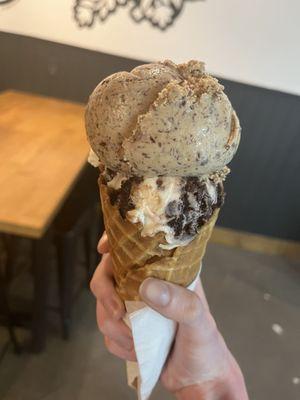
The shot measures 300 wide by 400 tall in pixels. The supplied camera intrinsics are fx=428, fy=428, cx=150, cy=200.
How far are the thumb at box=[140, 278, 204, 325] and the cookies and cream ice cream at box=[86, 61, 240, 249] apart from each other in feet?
0.37

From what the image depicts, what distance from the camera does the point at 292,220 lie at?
3785 millimetres

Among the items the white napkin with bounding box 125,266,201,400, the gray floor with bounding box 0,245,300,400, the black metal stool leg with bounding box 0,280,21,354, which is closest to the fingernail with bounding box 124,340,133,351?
the white napkin with bounding box 125,266,201,400

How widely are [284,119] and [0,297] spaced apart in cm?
248

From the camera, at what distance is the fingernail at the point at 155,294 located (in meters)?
1.03

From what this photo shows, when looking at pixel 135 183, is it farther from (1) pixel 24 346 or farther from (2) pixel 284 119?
(2) pixel 284 119

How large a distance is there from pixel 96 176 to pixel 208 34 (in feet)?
4.44

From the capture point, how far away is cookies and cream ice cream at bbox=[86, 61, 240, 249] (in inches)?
35.8

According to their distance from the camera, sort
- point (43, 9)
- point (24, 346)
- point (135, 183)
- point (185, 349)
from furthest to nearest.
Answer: point (43, 9) → point (24, 346) → point (185, 349) → point (135, 183)

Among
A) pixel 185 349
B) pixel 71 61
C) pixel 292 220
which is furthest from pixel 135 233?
pixel 292 220

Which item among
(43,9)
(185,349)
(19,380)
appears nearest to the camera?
(185,349)

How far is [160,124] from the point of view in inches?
35.5

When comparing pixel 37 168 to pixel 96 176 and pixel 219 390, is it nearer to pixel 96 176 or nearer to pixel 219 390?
pixel 96 176

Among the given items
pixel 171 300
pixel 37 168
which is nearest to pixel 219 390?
pixel 171 300

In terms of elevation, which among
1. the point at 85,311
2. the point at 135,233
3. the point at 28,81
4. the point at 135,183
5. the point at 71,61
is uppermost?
the point at 135,183
